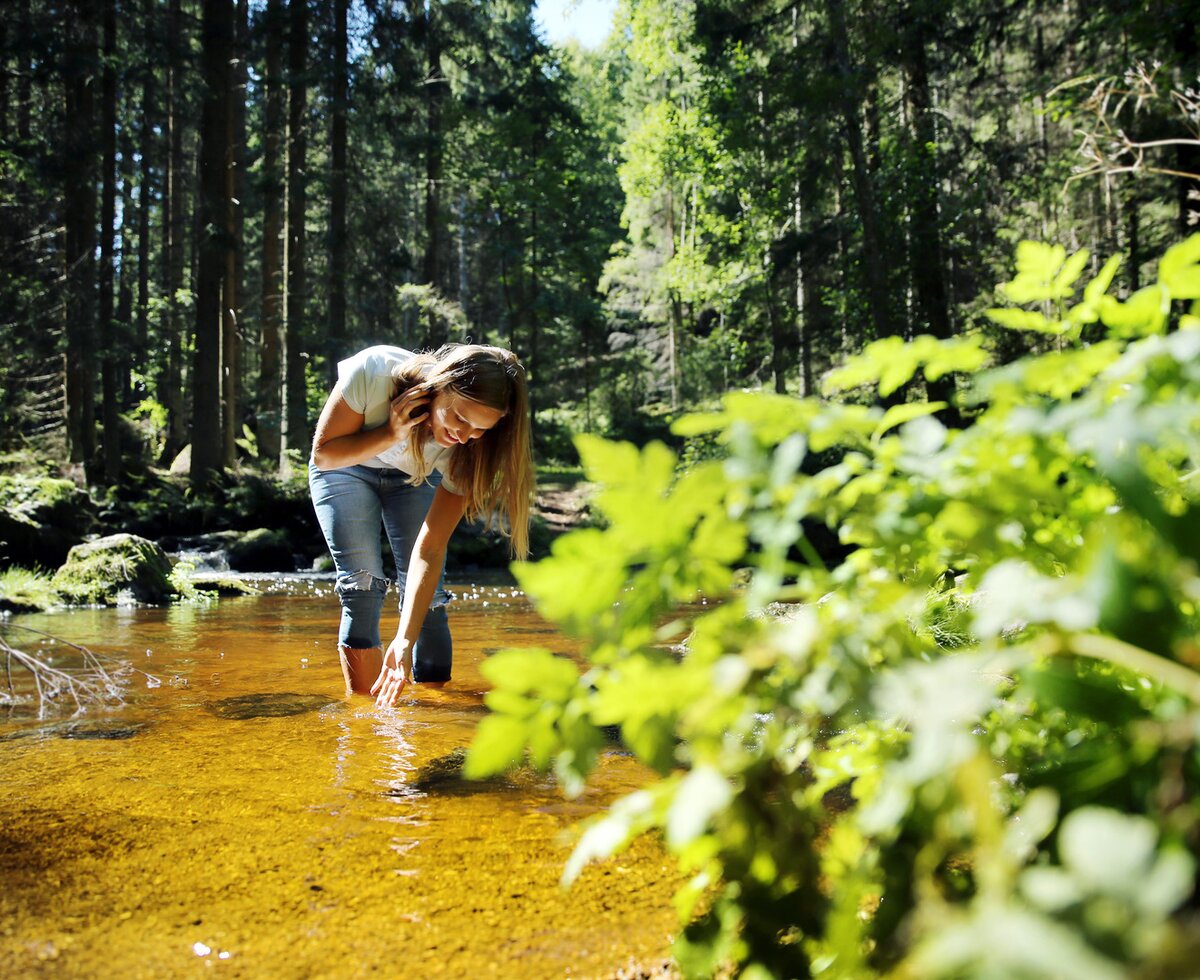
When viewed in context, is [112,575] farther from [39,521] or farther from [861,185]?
[861,185]

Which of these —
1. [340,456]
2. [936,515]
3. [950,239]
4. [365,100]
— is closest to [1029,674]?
[936,515]

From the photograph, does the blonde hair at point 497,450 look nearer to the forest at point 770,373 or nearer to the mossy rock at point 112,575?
the forest at point 770,373

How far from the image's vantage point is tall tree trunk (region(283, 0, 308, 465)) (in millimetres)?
18500

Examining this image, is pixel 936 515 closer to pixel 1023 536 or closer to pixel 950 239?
pixel 1023 536

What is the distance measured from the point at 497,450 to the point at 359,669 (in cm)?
122

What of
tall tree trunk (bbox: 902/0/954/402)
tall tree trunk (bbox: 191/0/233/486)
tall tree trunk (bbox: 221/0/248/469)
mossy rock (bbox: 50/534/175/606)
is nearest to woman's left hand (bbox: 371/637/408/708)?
mossy rock (bbox: 50/534/175/606)

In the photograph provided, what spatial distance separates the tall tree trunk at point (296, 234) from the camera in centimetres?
1850

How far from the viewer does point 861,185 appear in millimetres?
15539

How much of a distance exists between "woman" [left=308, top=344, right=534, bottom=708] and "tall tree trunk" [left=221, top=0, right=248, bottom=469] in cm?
→ 1326

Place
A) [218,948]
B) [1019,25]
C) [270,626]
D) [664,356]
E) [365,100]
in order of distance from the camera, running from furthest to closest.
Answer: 1. [664,356]
2. [365,100]
3. [1019,25]
4. [270,626]
5. [218,948]

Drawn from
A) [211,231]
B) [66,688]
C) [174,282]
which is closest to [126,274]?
[174,282]

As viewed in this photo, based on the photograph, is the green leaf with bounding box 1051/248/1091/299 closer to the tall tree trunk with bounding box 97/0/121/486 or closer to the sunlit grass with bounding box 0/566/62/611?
the sunlit grass with bounding box 0/566/62/611

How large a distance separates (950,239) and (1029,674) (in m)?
17.6

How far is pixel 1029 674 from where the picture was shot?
663 mm
